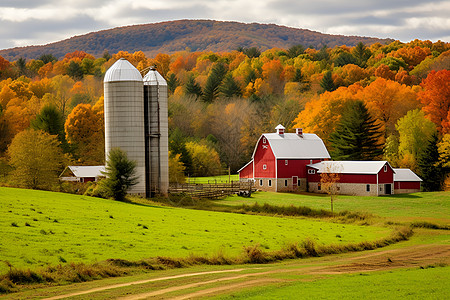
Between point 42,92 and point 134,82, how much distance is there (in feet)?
223

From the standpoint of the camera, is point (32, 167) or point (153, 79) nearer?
point (32, 167)

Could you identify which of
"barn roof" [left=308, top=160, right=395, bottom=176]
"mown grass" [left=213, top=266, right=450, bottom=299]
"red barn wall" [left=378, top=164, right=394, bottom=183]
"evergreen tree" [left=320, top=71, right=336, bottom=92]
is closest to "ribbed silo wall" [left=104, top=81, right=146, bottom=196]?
"barn roof" [left=308, top=160, right=395, bottom=176]

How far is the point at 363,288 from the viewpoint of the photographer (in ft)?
56.0

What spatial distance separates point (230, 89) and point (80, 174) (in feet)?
228

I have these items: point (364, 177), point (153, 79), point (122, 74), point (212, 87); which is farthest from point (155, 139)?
point (212, 87)

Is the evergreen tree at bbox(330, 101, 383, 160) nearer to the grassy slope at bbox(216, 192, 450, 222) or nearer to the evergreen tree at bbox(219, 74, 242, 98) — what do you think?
the grassy slope at bbox(216, 192, 450, 222)

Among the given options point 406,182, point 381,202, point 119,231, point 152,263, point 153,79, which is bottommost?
point 381,202

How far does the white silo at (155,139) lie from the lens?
53.1 meters

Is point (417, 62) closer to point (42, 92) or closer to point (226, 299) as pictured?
point (42, 92)

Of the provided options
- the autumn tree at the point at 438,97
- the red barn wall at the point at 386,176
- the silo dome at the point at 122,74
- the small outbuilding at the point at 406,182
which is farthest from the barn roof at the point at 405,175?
the silo dome at the point at 122,74

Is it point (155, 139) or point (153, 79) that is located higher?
point (153, 79)

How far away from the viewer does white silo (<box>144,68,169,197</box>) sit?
174ft

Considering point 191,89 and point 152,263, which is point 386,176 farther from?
point 191,89

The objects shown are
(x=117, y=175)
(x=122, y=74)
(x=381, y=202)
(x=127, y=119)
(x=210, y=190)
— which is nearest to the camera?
(x=117, y=175)
